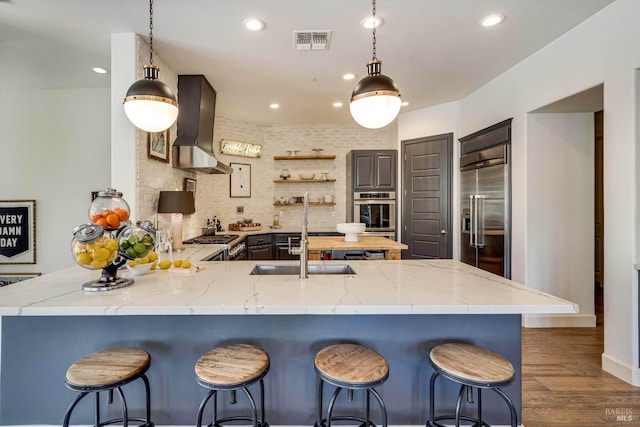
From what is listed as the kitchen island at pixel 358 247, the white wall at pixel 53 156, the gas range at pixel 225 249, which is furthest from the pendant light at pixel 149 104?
the white wall at pixel 53 156

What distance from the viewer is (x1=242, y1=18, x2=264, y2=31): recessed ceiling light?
8.49 ft

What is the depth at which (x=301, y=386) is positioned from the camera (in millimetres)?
1737

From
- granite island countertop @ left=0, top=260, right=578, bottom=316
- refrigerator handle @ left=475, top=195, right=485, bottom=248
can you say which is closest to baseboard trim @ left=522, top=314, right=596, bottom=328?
refrigerator handle @ left=475, top=195, right=485, bottom=248

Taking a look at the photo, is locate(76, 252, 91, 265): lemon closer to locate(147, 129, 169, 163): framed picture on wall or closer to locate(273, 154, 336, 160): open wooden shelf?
locate(147, 129, 169, 163): framed picture on wall

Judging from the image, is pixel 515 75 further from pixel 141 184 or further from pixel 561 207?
pixel 141 184

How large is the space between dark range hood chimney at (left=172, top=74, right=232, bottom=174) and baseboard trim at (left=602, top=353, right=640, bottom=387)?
4.13 metres

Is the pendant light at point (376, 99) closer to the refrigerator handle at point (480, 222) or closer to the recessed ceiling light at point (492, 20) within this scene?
the recessed ceiling light at point (492, 20)

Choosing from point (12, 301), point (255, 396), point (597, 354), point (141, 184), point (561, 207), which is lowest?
point (597, 354)

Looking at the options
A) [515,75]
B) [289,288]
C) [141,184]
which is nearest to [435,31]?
[515,75]

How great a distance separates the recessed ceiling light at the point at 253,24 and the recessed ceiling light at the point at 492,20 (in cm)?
189

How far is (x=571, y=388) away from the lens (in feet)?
7.53

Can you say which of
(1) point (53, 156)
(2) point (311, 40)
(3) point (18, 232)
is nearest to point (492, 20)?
(2) point (311, 40)

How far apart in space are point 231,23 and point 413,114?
346 cm

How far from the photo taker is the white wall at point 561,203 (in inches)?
132
